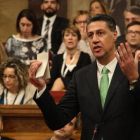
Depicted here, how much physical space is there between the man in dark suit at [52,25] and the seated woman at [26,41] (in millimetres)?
352

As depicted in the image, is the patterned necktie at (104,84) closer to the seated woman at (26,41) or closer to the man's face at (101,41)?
the man's face at (101,41)

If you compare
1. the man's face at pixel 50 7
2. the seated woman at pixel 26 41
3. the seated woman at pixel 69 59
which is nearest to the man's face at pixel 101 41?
the seated woman at pixel 69 59

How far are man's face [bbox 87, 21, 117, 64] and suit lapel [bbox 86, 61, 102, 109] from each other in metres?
0.08

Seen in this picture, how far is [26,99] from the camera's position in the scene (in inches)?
196

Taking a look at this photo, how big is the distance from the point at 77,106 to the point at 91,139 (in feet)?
0.81

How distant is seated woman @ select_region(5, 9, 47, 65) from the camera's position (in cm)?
588

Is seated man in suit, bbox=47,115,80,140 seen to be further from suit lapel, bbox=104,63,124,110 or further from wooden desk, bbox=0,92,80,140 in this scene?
suit lapel, bbox=104,63,124,110

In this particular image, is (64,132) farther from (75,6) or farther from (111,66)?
(75,6)

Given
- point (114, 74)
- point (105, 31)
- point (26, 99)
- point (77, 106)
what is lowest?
point (26, 99)

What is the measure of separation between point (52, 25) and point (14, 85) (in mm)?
1622

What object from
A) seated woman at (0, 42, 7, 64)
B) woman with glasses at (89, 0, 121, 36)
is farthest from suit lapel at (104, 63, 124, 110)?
woman with glasses at (89, 0, 121, 36)

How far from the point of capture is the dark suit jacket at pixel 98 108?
2.58 metres

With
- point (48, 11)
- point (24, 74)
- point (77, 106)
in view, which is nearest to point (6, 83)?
point (24, 74)

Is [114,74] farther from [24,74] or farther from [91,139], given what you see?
[24,74]
